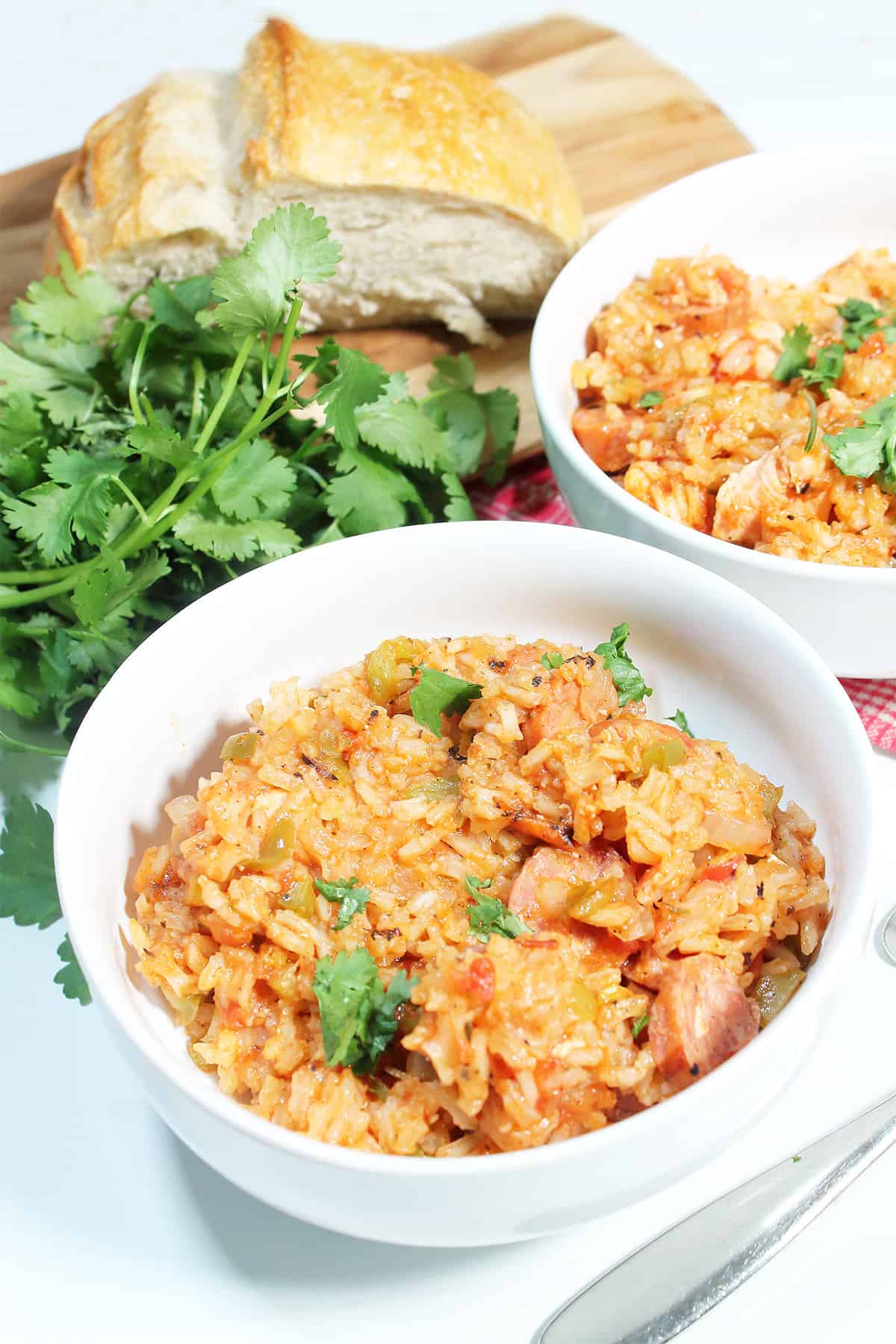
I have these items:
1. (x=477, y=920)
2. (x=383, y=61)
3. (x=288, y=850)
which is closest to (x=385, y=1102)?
(x=477, y=920)

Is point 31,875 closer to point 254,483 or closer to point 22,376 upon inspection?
point 254,483

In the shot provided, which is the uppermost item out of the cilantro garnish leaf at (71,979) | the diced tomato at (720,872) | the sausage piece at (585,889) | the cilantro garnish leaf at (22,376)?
the cilantro garnish leaf at (22,376)

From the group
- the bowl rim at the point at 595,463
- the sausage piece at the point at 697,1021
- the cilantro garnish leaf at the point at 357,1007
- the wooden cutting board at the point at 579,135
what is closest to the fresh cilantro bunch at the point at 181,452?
the bowl rim at the point at 595,463

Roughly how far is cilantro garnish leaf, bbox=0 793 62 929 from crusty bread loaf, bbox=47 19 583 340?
196 centimetres

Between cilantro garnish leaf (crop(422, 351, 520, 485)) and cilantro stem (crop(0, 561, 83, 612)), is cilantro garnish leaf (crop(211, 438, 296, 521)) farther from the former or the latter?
cilantro garnish leaf (crop(422, 351, 520, 485))

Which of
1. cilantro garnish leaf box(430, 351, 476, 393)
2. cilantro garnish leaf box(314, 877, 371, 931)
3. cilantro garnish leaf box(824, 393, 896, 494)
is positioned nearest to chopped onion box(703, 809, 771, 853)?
cilantro garnish leaf box(314, 877, 371, 931)

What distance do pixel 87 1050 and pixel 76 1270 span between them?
49 centimetres

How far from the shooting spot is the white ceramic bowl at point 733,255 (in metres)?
3.02

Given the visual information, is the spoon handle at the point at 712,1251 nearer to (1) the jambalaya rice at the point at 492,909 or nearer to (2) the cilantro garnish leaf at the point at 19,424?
(1) the jambalaya rice at the point at 492,909

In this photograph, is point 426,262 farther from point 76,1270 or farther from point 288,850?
point 76,1270

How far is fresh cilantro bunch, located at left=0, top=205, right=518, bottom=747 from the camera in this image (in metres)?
3.13

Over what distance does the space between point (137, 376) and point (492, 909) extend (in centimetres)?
200

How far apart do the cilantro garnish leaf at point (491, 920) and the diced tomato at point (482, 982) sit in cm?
14

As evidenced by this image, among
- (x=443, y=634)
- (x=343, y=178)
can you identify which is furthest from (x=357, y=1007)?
(x=343, y=178)
